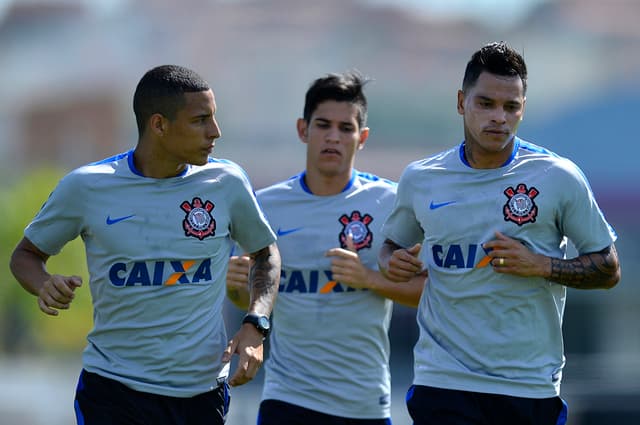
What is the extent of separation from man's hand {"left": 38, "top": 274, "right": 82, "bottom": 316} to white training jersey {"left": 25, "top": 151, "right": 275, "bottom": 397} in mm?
371

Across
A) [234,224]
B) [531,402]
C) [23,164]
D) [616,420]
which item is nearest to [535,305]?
[531,402]

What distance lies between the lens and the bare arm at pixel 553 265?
20.3ft

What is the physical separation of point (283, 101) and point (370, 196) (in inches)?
1869

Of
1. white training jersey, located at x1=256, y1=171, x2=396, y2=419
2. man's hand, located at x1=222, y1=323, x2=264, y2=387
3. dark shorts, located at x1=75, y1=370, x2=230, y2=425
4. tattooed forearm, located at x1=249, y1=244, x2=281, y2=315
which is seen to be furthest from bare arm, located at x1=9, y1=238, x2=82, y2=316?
white training jersey, located at x1=256, y1=171, x2=396, y2=419

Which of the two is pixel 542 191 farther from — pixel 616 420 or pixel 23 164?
pixel 23 164

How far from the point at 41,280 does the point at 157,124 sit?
3.30 feet

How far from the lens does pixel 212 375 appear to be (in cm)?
666

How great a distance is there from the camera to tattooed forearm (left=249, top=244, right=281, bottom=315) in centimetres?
671

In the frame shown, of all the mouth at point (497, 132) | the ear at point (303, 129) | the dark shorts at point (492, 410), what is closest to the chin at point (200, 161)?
the mouth at point (497, 132)

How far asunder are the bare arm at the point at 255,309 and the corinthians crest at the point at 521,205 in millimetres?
1310

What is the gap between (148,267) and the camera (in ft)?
21.5

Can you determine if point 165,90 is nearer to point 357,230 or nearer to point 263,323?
point 263,323

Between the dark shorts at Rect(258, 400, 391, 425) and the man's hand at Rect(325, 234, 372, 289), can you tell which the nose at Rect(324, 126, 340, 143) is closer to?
the man's hand at Rect(325, 234, 372, 289)

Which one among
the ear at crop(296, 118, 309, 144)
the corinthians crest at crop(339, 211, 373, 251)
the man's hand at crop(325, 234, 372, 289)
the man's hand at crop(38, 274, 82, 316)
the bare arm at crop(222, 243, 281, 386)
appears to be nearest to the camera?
the man's hand at crop(38, 274, 82, 316)
